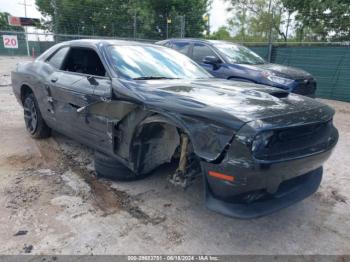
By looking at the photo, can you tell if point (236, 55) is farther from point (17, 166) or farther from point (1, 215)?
point (1, 215)

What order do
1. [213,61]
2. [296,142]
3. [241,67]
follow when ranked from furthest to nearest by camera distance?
1. [213,61]
2. [241,67]
3. [296,142]

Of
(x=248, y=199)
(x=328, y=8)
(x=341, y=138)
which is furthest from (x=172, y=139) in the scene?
(x=328, y=8)

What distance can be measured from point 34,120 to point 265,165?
13.2 feet

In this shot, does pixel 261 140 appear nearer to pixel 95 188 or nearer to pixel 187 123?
pixel 187 123

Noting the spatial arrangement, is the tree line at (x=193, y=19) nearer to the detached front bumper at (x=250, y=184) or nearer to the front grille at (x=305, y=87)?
the front grille at (x=305, y=87)

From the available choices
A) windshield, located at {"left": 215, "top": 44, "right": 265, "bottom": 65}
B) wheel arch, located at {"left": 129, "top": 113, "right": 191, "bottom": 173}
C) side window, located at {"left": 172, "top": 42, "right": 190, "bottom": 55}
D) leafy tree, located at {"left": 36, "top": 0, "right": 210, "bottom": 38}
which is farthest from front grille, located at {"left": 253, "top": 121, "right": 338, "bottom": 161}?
leafy tree, located at {"left": 36, "top": 0, "right": 210, "bottom": 38}

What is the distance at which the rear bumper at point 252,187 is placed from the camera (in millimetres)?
2199

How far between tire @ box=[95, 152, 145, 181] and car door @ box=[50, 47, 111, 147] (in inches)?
7.5

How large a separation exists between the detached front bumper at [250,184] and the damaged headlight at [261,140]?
9 cm

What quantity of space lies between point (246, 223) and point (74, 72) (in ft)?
9.10

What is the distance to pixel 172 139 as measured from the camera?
9.86ft

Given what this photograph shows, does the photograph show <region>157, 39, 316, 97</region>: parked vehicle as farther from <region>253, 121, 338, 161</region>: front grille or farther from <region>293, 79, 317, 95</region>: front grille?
<region>253, 121, 338, 161</region>: front grille

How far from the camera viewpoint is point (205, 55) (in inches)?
292

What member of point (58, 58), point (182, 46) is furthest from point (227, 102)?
point (182, 46)
